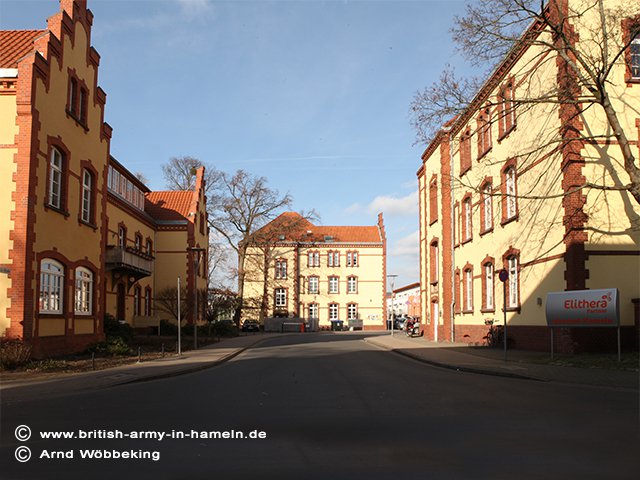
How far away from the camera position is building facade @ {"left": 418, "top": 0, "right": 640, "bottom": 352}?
19.4 m

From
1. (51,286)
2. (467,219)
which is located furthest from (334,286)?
(51,286)

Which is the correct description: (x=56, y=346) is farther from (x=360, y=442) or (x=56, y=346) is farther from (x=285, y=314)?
(x=285, y=314)

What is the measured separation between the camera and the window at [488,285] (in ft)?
91.1

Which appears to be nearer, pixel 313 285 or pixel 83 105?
pixel 83 105

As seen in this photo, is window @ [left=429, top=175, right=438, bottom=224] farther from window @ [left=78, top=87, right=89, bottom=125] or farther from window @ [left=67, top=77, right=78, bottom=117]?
window @ [left=67, top=77, right=78, bottom=117]

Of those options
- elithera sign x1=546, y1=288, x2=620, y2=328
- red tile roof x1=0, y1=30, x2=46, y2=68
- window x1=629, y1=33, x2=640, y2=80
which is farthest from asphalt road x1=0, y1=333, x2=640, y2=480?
red tile roof x1=0, y1=30, x2=46, y2=68

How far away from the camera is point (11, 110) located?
19.0 meters

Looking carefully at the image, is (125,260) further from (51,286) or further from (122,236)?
(51,286)

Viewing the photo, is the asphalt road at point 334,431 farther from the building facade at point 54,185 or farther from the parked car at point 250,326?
the parked car at point 250,326

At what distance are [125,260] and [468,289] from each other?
18.1 meters

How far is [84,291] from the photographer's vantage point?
23.7 meters

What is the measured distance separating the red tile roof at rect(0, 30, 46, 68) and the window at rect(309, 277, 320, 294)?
54794 millimetres

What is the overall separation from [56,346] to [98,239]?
19.9ft

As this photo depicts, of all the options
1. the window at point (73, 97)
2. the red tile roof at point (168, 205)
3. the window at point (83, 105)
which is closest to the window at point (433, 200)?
the red tile roof at point (168, 205)
